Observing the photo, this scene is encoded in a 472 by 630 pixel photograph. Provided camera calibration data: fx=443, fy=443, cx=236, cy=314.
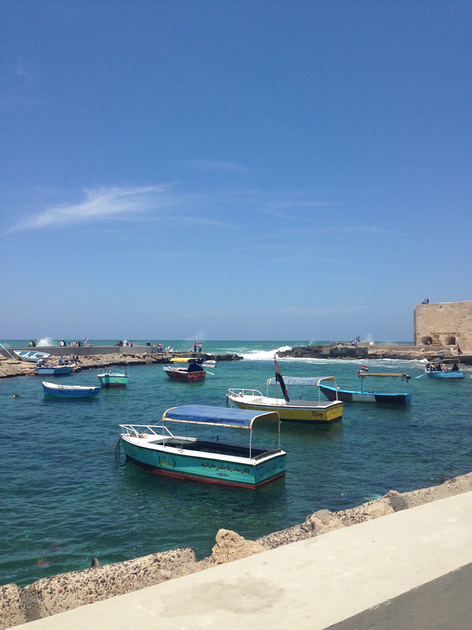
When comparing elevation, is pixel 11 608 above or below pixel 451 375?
above

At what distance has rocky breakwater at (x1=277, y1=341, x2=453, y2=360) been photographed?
65619mm

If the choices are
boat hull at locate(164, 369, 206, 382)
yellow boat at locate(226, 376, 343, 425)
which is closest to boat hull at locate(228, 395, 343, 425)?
yellow boat at locate(226, 376, 343, 425)

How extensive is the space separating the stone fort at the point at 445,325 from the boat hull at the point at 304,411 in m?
47.6

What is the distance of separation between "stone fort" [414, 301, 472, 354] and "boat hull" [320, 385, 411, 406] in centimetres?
3989

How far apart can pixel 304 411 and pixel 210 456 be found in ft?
34.1

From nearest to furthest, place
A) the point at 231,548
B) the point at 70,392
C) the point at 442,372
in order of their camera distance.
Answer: the point at 231,548 < the point at 70,392 < the point at 442,372

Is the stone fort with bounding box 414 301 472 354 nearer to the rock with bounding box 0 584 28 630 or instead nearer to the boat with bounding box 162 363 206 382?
the boat with bounding box 162 363 206 382

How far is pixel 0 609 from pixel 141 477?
1058 centimetres

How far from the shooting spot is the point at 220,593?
297cm

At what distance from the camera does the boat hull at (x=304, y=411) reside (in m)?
23.4

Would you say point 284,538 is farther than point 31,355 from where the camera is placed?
No

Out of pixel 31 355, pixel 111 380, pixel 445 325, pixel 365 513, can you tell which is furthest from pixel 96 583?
pixel 445 325

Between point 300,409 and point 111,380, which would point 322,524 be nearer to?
point 300,409

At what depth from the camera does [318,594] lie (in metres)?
2.85
